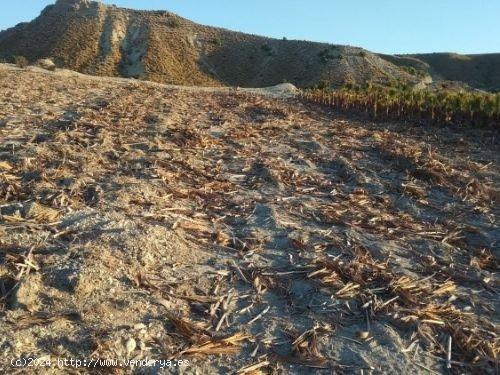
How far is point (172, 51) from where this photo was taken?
5184 centimetres

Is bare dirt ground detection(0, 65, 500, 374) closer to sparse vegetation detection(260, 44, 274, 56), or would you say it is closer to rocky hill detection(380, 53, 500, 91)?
sparse vegetation detection(260, 44, 274, 56)

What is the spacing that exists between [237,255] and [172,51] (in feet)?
167

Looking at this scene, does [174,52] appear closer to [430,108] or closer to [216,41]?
[216,41]

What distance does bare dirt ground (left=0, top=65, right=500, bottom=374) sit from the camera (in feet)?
9.10

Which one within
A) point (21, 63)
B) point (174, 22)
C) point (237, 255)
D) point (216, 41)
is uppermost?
point (174, 22)

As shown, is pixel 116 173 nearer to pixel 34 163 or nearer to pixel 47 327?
pixel 34 163

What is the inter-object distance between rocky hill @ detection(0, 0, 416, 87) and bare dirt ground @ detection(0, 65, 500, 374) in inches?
1548

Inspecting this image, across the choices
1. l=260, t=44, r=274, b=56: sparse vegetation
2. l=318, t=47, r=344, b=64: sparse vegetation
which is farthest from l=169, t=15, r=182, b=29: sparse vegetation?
l=318, t=47, r=344, b=64: sparse vegetation

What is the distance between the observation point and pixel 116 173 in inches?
201

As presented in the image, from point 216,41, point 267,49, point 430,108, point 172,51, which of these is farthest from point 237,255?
point 216,41

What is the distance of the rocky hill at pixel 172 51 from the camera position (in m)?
46.8

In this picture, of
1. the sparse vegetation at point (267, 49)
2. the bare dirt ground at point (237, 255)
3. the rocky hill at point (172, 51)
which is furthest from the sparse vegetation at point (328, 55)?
the bare dirt ground at point (237, 255)

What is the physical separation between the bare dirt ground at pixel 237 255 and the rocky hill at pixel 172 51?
3933cm

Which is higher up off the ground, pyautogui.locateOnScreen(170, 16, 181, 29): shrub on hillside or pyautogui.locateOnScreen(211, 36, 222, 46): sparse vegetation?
pyautogui.locateOnScreen(170, 16, 181, 29): shrub on hillside
